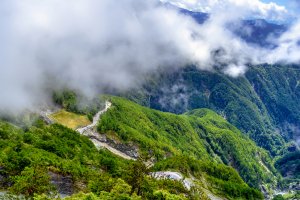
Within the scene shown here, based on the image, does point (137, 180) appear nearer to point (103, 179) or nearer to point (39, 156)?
point (103, 179)

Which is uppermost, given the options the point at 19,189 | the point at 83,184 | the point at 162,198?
the point at 83,184

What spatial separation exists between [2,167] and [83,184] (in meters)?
32.8

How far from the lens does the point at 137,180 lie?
121375 mm

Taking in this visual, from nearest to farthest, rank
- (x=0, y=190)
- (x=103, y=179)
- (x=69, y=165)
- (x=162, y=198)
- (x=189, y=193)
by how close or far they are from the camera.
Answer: (x=162, y=198) → (x=103, y=179) → (x=0, y=190) → (x=189, y=193) → (x=69, y=165)

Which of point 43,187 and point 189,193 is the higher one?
point 189,193

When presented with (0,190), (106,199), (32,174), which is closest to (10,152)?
(0,190)

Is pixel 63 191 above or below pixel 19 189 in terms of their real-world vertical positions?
above

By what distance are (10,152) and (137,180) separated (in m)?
94.0

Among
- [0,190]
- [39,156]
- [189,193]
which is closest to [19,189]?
[0,190]

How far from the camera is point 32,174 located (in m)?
110

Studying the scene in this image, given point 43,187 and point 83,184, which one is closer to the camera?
point 43,187

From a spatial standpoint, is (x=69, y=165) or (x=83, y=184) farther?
(x=69, y=165)

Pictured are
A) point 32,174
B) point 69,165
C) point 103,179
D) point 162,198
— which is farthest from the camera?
Answer: point 69,165

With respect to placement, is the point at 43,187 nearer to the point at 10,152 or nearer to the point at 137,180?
the point at 137,180
